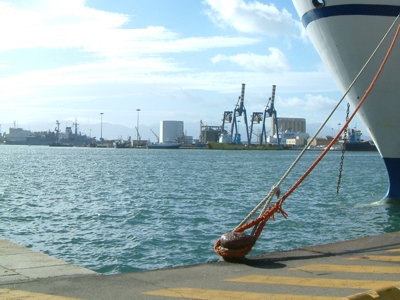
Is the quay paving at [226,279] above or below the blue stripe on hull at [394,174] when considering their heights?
below

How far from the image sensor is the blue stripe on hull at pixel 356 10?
14562mm

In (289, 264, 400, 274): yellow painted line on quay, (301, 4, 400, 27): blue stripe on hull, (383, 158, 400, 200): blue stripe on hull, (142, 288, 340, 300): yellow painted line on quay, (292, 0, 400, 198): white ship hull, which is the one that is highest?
(301, 4, 400, 27): blue stripe on hull

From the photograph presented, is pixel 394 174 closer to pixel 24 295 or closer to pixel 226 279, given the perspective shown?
pixel 226 279

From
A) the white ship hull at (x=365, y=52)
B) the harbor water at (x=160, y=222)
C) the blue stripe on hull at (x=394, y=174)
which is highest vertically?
the white ship hull at (x=365, y=52)

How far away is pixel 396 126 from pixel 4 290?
12.4 metres

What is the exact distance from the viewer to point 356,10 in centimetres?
1491

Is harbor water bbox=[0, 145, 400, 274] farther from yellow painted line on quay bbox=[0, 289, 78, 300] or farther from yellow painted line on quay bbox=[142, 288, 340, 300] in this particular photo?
yellow painted line on quay bbox=[0, 289, 78, 300]

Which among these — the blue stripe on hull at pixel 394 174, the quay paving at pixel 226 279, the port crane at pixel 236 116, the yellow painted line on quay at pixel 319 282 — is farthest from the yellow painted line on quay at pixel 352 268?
the port crane at pixel 236 116

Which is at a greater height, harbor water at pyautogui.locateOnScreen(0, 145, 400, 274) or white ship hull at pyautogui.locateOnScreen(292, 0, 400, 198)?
white ship hull at pyautogui.locateOnScreen(292, 0, 400, 198)

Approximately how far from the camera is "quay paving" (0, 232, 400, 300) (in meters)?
6.62

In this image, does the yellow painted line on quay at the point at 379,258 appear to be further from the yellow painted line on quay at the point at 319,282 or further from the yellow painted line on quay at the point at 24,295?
the yellow painted line on quay at the point at 24,295

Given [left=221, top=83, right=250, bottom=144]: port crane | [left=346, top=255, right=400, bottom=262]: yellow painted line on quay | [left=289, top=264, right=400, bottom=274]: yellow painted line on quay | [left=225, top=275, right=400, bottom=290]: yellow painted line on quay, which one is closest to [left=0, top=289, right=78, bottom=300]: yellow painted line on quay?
[left=225, top=275, right=400, bottom=290]: yellow painted line on quay

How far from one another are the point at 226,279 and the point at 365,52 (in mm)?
9695

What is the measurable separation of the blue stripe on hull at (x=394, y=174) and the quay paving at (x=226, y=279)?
26.4ft
